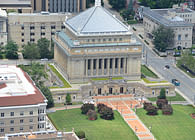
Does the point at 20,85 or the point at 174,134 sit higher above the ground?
the point at 20,85

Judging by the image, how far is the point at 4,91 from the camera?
193375 millimetres

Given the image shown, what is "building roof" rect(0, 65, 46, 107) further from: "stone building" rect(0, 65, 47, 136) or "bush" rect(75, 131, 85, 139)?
"bush" rect(75, 131, 85, 139)

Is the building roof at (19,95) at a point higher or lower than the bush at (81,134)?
higher

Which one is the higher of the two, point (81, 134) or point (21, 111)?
point (21, 111)

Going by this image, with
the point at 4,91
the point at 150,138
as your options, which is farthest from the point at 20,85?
the point at 150,138

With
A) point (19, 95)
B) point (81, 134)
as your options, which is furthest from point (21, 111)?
point (81, 134)

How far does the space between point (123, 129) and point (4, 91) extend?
33.9m

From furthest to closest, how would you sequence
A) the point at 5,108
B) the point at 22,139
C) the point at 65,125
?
the point at 65,125 < the point at 5,108 < the point at 22,139

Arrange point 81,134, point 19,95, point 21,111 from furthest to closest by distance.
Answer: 1. point 19,95
2. point 21,111
3. point 81,134

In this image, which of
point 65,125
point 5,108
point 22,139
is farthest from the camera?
point 65,125

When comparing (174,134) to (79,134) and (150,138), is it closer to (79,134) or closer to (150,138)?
(150,138)

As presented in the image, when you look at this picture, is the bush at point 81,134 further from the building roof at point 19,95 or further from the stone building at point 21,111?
the building roof at point 19,95

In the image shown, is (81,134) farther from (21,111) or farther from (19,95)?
(19,95)

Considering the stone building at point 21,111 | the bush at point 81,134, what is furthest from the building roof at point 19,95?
the bush at point 81,134
